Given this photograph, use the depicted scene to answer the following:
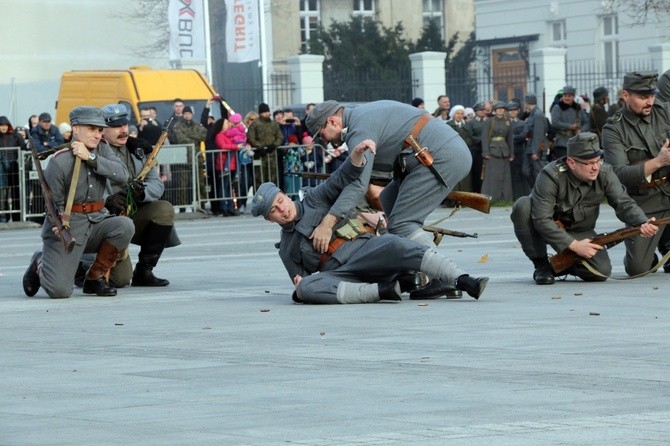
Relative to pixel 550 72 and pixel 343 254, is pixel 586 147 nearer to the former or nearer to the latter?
pixel 343 254

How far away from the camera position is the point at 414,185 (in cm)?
1156

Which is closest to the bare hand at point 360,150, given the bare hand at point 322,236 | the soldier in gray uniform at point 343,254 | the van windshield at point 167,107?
the soldier in gray uniform at point 343,254

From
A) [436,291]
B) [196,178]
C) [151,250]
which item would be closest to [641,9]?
[196,178]

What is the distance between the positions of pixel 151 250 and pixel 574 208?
3.63 meters

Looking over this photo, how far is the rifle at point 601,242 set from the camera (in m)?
12.5

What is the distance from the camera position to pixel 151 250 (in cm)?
1405

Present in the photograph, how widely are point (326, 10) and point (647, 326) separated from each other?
54755 mm

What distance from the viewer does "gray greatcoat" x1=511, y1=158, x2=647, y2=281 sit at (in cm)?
1245

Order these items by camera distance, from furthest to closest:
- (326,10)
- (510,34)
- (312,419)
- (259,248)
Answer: (326,10)
(510,34)
(259,248)
(312,419)

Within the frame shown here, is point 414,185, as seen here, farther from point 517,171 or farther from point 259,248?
point 517,171

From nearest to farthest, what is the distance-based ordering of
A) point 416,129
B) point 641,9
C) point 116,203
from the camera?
point 416,129 < point 116,203 < point 641,9

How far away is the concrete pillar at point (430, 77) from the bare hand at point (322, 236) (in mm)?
26448

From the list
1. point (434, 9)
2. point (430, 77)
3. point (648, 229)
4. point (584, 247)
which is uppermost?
point (434, 9)

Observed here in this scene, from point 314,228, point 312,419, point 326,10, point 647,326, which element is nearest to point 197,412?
point 312,419
